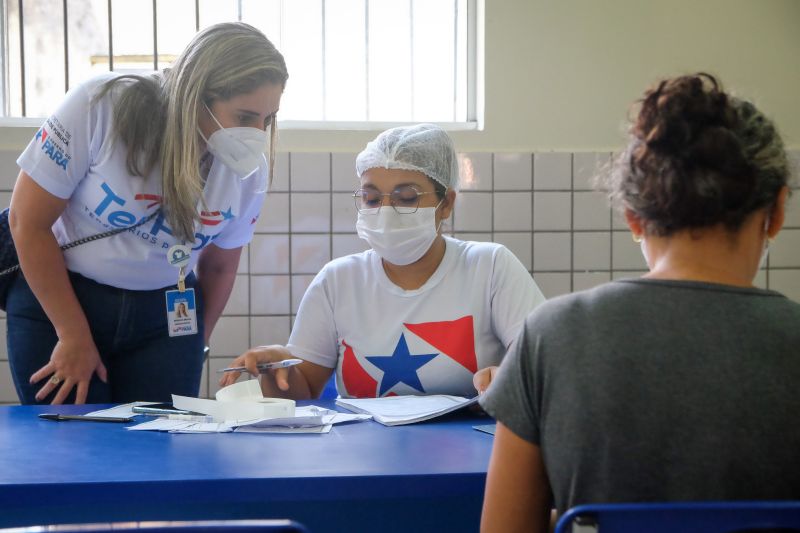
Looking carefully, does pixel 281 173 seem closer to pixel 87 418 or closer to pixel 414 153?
pixel 414 153

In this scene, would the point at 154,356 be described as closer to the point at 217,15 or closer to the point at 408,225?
the point at 408,225

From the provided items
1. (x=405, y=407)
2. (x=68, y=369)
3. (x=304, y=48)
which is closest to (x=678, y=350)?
(x=405, y=407)

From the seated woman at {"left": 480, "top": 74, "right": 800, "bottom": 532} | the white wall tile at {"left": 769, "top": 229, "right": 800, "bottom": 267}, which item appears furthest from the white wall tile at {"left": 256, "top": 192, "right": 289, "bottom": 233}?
the seated woman at {"left": 480, "top": 74, "right": 800, "bottom": 532}

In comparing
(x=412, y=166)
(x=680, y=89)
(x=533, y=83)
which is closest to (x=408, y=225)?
(x=412, y=166)

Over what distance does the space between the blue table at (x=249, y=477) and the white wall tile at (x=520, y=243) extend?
1688mm

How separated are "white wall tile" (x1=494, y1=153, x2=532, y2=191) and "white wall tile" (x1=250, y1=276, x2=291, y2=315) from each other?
33.5 inches

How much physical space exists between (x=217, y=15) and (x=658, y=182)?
8.04 ft

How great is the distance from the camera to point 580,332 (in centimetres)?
82

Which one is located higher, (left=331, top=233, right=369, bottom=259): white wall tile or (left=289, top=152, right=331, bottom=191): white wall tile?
(left=289, top=152, right=331, bottom=191): white wall tile

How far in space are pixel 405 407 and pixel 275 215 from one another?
5.03 ft

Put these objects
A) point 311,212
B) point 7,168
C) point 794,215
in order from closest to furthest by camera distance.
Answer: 1. point 7,168
2. point 311,212
3. point 794,215

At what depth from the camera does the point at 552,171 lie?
295 cm

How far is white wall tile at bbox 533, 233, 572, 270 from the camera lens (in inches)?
116

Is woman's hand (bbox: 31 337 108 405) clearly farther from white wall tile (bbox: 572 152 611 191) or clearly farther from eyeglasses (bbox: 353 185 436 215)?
white wall tile (bbox: 572 152 611 191)
